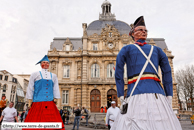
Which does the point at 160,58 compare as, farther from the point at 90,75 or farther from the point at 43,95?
the point at 90,75

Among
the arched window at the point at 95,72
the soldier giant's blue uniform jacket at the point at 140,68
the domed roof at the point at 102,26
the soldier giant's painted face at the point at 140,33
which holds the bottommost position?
the soldier giant's blue uniform jacket at the point at 140,68

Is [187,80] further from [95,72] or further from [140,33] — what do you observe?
[140,33]

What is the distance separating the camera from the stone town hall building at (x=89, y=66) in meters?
26.7

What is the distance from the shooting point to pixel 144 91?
7.99 feet

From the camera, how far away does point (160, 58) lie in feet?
9.61

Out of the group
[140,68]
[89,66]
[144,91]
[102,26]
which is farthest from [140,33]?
[102,26]

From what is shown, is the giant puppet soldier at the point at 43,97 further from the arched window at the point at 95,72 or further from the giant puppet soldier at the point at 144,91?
the arched window at the point at 95,72

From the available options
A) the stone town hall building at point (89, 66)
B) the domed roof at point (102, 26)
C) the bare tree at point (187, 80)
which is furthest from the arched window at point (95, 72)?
the bare tree at point (187, 80)

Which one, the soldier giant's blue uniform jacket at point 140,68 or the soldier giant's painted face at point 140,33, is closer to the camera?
the soldier giant's blue uniform jacket at point 140,68

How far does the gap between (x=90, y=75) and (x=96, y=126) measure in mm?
14694

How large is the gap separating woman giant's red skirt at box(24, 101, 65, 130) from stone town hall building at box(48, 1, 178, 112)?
22.5 meters

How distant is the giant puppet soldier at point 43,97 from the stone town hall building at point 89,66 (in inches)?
878

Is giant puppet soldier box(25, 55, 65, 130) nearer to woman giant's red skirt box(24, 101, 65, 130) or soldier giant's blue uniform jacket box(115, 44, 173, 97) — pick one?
woman giant's red skirt box(24, 101, 65, 130)

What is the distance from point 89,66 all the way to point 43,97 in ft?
79.0
